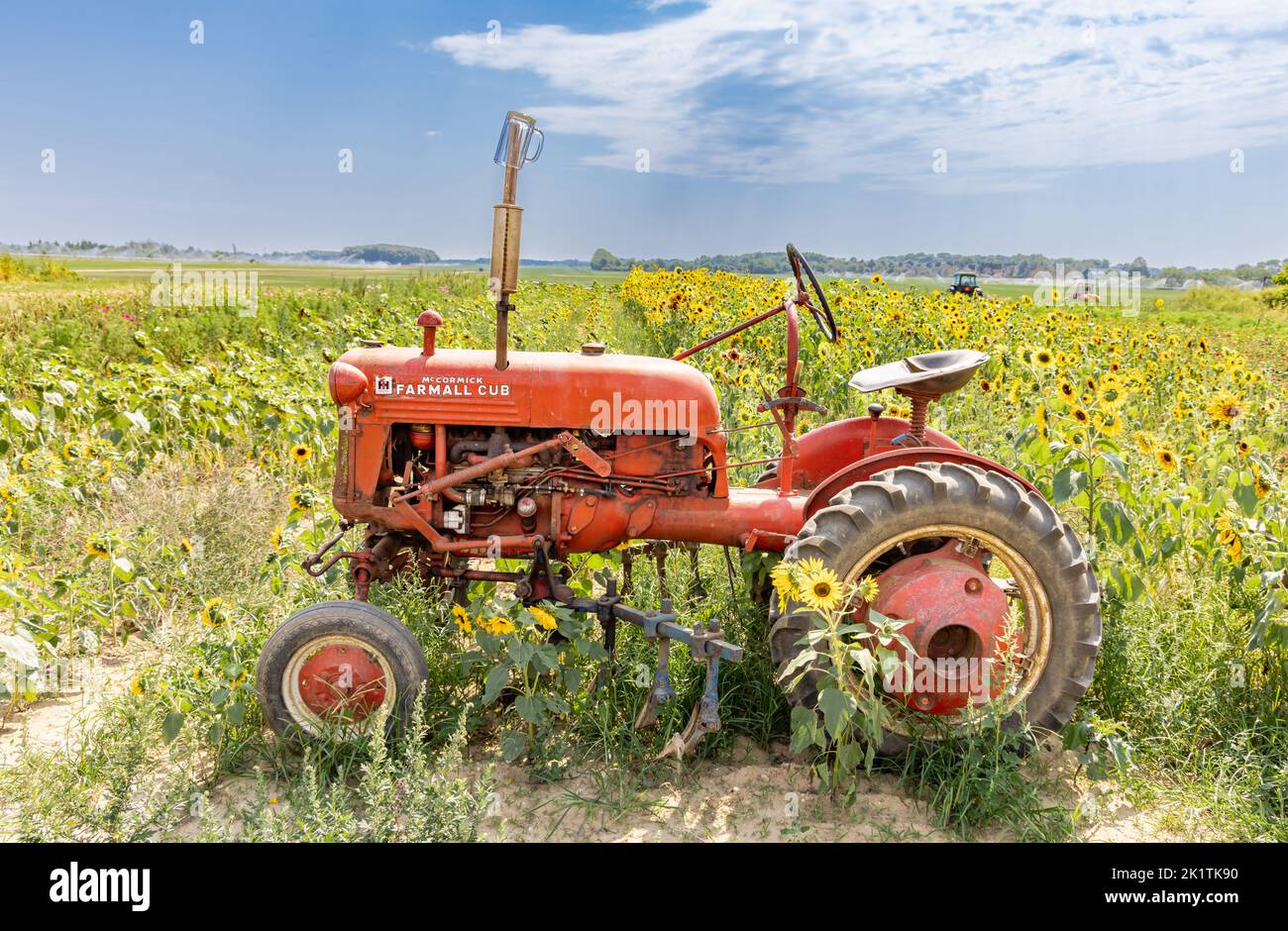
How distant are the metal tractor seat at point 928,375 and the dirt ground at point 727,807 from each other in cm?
146

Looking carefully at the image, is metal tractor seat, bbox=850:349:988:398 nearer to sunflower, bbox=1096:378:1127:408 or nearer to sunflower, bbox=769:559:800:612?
sunflower, bbox=1096:378:1127:408

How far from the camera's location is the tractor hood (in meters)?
3.45

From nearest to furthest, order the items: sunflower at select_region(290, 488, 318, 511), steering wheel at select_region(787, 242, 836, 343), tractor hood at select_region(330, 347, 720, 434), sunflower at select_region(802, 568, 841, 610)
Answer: sunflower at select_region(802, 568, 841, 610)
tractor hood at select_region(330, 347, 720, 434)
steering wheel at select_region(787, 242, 836, 343)
sunflower at select_region(290, 488, 318, 511)

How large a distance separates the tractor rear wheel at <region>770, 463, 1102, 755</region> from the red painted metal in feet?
4.76

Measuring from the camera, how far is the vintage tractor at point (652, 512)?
3.13 metres

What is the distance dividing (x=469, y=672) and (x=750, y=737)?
111 cm

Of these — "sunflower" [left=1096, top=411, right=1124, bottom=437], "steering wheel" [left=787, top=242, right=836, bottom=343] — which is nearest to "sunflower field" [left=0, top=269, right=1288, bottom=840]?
"sunflower" [left=1096, top=411, right=1124, bottom=437]

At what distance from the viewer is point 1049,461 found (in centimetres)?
386

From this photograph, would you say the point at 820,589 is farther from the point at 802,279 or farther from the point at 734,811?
the point at 802,279

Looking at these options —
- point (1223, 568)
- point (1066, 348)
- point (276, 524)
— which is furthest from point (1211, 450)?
point (276, 524)

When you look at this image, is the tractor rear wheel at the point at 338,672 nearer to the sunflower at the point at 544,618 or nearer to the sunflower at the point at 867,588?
the sunflower at the point at 544,618

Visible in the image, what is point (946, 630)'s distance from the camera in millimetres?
3201

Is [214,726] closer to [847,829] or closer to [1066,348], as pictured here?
[847,829]

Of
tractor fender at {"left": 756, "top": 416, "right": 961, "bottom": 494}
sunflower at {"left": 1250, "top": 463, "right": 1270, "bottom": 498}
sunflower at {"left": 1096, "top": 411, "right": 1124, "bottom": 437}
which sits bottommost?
sunflower at {"left": 1250, "top": 463, "right": 1270, "bottom": 498}
